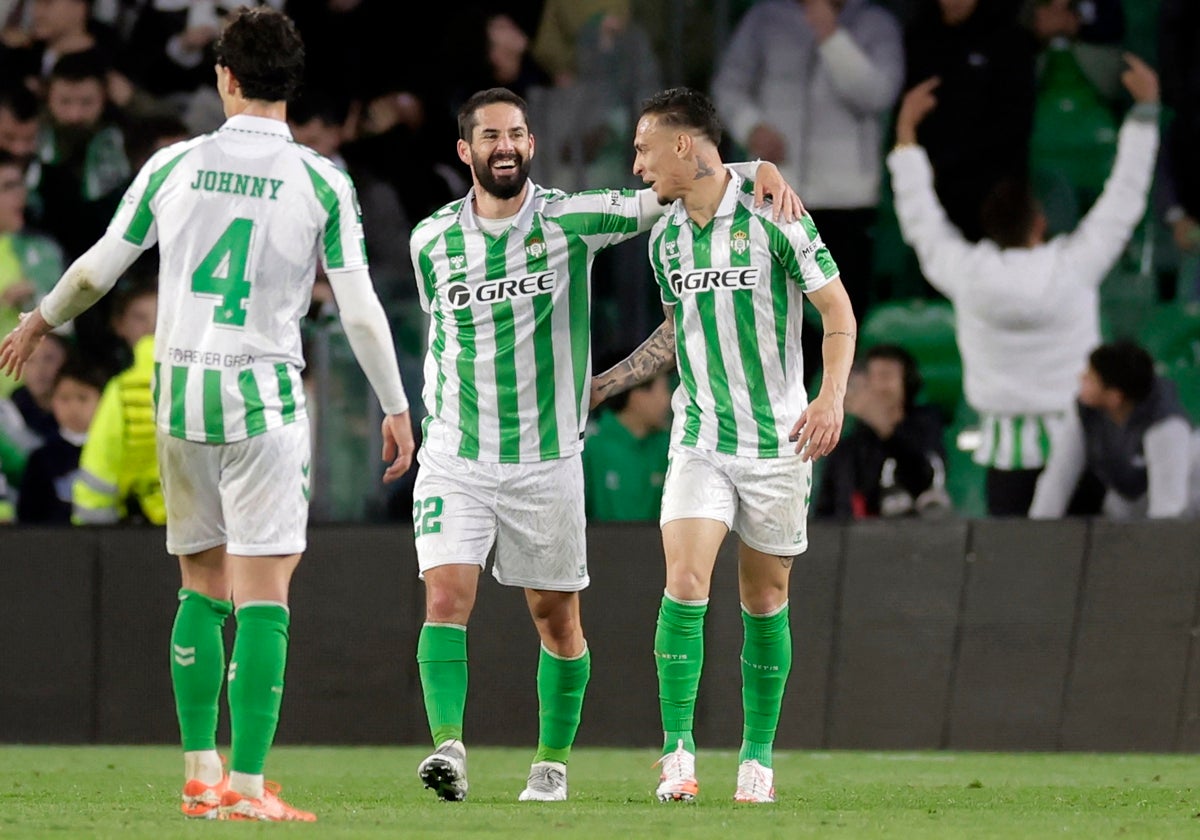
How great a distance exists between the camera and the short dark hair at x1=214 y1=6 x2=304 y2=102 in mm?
4816

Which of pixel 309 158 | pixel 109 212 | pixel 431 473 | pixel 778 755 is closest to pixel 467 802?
pixel 431 473

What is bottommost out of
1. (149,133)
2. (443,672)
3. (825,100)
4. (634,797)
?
(634,797)

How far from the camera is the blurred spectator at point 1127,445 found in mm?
9258

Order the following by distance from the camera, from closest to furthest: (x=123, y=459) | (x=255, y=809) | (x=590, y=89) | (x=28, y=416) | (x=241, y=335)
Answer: (x=255, y=809) → (x=241, y=335) → (x=123, y=459) → (x=28, y=416) → (x=590, y=89)

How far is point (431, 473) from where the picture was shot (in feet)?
19.8

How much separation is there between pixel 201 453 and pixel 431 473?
4.09 feet

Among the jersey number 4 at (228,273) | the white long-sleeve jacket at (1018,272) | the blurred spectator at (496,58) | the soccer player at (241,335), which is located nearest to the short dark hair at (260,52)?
the soccer player at (241,335)

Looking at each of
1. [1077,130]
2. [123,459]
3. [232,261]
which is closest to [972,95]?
[1077,130]

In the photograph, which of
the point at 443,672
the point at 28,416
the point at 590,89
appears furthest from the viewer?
the point at 590,89

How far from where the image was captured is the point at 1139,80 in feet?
31.6

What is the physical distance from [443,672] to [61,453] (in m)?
4.18

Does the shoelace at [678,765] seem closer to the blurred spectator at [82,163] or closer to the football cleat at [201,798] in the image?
the football cleat at [201,798]

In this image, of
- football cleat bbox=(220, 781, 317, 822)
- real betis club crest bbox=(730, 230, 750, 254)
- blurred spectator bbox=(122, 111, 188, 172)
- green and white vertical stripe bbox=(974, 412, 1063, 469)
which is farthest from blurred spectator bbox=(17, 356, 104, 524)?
football cleat bbox=(220, 781, 317, 822)

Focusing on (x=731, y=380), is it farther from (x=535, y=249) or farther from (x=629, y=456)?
(x=629, y=456)
